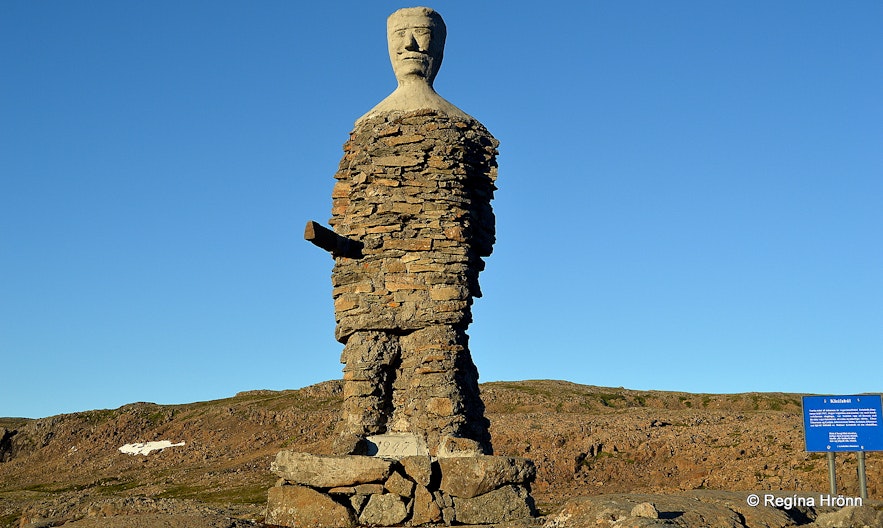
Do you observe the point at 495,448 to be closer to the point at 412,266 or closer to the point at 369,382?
the point at 369,382

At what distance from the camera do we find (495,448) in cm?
3312

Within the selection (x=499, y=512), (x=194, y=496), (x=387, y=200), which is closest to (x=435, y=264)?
(x=387, y=200)

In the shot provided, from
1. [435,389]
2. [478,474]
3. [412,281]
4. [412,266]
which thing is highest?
[412,266]

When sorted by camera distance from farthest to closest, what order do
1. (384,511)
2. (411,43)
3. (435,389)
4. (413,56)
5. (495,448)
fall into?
(495,448)
(413,56)
(411,43)
(435,389)
(384,511)

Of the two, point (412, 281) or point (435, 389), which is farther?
point (412, 281)

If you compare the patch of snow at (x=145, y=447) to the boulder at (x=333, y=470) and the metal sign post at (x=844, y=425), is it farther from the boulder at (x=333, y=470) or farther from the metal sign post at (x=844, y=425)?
the metal sign post at (x=844, y=425)

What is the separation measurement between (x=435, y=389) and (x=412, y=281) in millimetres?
1665

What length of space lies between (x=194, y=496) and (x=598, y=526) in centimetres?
2023

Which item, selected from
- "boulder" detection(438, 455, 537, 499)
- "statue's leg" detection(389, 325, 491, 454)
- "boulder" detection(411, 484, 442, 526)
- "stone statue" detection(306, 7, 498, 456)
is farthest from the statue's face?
"boulder" detection(411, 484, 442, 526)

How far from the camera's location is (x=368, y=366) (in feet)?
50.8

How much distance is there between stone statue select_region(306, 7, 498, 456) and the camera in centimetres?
1526

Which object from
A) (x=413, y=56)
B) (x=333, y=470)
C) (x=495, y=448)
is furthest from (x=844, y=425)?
(x=495, y=448)

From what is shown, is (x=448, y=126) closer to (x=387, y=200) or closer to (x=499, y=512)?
(x=387, y=200)

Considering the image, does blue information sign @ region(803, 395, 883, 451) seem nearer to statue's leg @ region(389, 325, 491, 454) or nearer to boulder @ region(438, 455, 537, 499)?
statue's leg @ region(389, 325, 491, 454)
